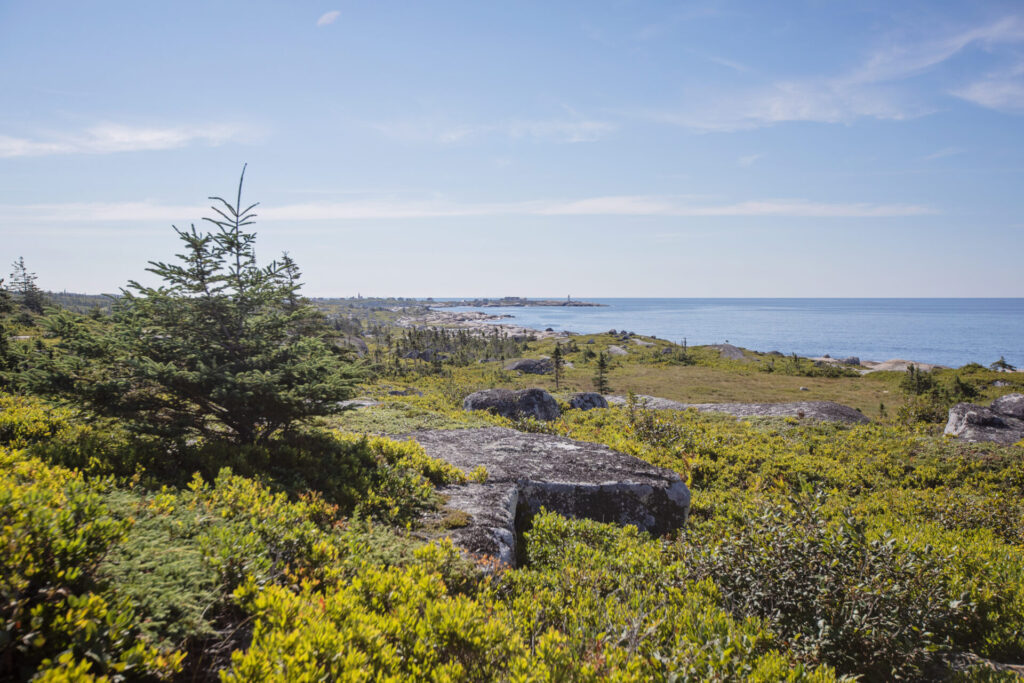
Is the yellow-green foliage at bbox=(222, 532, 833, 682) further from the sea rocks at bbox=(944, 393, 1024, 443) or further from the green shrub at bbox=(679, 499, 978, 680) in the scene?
the sea rocks at bbox=(944, 393, 1024, 443)

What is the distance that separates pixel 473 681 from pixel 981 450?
20406 millimetres

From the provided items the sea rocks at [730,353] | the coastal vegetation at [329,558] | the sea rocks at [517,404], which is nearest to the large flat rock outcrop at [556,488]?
the coastal vegetation at [329,558]

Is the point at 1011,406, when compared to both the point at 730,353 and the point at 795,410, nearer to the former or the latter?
the point at 795,410

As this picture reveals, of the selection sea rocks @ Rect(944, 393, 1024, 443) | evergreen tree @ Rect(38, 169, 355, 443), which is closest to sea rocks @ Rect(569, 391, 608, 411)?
sea rocks @ Rect(944, 393, 1024, 443)

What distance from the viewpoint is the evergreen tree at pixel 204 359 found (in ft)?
23.0

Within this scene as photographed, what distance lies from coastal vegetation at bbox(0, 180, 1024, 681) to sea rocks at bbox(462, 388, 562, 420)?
11.0m

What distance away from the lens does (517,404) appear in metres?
22.1

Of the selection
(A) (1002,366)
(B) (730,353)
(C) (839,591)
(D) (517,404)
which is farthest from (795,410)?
(B) (730,353)

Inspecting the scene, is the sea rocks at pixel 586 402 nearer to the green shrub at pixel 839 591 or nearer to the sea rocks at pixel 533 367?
the green shrub at pixel 839 591

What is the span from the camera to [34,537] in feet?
10.0

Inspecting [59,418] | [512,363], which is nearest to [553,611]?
[59,418]

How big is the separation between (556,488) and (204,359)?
7016mm

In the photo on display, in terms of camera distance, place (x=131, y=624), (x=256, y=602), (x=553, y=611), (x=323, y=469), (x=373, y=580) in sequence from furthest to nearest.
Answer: (x=323, y=469), (x=553, y=611), (x=373, y=580), (x=256, y=602), (x=131, y=624)

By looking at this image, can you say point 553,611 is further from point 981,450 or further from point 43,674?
point 981,450
